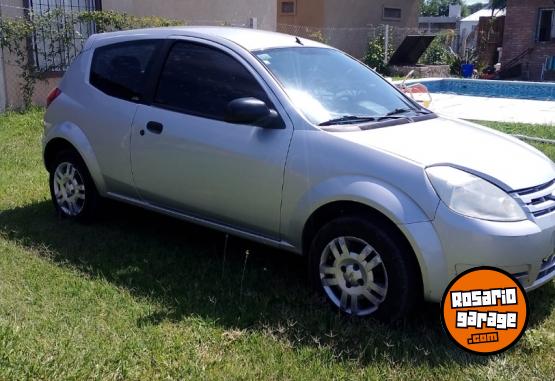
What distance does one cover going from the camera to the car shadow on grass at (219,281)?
3.46 metres

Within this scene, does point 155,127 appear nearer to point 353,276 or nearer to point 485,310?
point 353,276

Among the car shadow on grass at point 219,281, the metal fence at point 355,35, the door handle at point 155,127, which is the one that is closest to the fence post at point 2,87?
the car shadow on grass at point 219,281

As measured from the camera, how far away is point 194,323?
3652 millimetres

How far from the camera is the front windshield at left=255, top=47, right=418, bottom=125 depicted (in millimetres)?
4105

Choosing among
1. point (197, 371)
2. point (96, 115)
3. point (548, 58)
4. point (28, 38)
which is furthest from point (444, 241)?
point (548, 58)

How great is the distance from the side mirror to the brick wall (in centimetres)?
2111

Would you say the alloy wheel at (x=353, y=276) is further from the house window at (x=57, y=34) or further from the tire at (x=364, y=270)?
the house window at (x=57, y=34)

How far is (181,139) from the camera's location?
443cm

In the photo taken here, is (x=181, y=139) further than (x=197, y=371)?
Yes

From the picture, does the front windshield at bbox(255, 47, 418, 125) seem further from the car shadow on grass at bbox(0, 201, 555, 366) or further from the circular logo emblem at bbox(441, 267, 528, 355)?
the circular logo emblem at bbox(441, 267, 528, 355)

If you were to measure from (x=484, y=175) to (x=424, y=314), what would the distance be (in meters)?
0.94

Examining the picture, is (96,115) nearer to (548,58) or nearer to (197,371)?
(197,371)

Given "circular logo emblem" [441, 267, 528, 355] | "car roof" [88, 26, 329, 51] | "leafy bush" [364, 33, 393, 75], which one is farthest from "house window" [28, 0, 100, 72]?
"leafy bush" [364, 33, 393, 75]

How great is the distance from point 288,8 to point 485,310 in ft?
70.6
